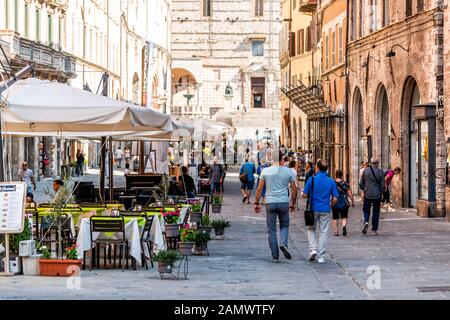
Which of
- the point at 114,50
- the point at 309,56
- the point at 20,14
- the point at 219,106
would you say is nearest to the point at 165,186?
the point at 20,14

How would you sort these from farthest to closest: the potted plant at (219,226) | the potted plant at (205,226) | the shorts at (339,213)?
the shorts at (339,213) → the potted plant at (219,226) → the potted plant at (205,226)

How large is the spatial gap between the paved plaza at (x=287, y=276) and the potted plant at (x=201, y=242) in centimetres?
18

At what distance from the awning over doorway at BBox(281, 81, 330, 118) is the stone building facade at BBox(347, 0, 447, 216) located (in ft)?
19.9

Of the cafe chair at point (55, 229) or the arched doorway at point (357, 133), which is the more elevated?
the arched doorway at point (357, 133)

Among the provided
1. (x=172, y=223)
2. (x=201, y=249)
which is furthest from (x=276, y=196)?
(x=172, y=223)

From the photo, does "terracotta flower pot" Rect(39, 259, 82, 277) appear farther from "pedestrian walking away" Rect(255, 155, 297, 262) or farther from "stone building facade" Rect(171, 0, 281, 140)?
"stone building facade" Rect(171, 0, 281, 140)

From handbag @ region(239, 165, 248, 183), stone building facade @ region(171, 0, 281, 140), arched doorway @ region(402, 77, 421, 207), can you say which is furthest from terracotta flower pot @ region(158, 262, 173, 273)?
stone building facade @ region(171, 0, 281, 140)

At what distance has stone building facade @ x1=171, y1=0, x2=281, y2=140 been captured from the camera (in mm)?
115188

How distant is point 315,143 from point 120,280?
123 feet

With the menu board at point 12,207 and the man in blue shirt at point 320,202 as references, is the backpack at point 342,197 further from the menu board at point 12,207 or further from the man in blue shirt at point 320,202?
the menu board at point 12,207

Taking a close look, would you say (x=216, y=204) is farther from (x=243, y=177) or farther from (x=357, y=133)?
(x=357, y=133)

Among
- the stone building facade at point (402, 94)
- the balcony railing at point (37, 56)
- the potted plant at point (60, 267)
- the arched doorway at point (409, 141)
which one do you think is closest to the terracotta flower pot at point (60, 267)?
the potted plant at point (60, 267)

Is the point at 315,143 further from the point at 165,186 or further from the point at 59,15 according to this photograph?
the point at 165,186

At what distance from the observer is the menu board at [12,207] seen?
695 inches
